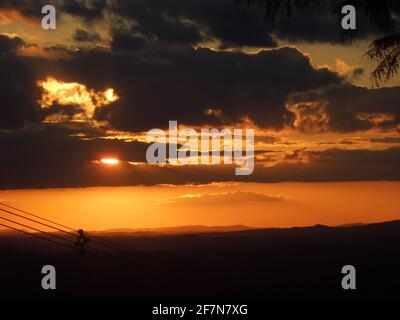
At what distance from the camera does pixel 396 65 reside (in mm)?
30344
